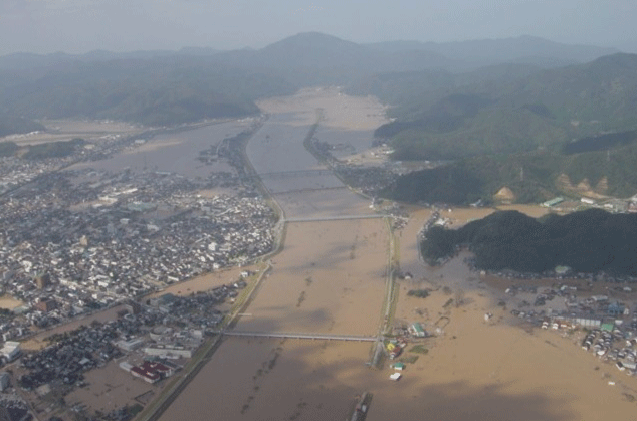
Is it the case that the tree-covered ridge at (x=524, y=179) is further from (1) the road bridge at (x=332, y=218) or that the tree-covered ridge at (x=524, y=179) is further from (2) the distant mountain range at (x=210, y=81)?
(2) the distant mountain range at (x=210, y=81)

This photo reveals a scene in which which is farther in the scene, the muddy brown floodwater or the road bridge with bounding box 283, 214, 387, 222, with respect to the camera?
the road bridge with bounding box 283, 214, 387, 222

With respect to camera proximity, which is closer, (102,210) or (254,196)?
(102,210)

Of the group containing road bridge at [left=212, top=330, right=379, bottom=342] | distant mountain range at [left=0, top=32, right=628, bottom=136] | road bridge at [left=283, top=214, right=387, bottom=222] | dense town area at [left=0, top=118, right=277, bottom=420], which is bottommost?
road bridge at [left=283, top=214, right=387, bottom=222]

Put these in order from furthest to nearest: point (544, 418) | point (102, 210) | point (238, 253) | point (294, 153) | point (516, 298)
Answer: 1. point (294, 153)
2. point (102, 210)
3. point (238, 253)
4. point (516, 298)
5. point (544, 418)

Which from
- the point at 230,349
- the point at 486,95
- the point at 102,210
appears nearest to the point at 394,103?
the point at 486,95

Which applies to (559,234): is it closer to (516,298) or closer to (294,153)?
(516,298)

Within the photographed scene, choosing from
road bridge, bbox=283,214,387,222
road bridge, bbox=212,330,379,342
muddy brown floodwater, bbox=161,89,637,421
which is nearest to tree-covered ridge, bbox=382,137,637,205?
road bridge, bbox=283,214,387,222

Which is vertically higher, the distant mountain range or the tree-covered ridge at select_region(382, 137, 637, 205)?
the distant mountain range

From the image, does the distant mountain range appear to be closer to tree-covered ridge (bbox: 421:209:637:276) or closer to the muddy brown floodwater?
tree-covered ridge (bbox: 421:209:637:276)

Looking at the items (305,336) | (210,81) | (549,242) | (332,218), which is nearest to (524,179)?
(332,218)
